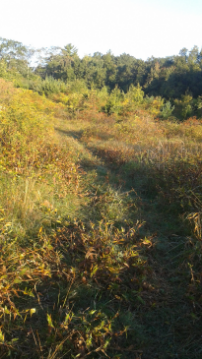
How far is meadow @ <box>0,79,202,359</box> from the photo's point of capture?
1.77 m

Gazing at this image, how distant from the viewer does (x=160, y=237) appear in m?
3.19

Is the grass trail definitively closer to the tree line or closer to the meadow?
the meadow

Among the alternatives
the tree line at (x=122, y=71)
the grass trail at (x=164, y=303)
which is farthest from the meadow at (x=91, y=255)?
the tree line at (x=122, y=71)

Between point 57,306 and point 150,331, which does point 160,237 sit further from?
point 57,306

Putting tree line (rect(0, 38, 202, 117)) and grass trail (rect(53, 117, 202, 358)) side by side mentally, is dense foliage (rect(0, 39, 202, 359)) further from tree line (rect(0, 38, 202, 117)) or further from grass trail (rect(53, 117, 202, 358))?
tree line (rect(0, 38, 202, 117))

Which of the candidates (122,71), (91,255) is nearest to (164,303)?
(91,255)

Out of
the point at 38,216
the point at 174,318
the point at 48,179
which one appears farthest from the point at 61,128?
the point at 174,318

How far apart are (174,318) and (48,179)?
2.56 metres

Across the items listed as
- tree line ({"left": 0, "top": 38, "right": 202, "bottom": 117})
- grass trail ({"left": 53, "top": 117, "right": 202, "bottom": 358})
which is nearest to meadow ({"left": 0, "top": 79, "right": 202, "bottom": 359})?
grass trail ({"left": 53, "top": 117, "right": 202, "bottom": 358})

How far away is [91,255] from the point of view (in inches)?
92.9

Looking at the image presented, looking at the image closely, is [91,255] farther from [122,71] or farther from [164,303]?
[122,71]

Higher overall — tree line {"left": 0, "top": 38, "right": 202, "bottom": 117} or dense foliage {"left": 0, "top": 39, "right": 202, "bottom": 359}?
tree line {"left": 0, "top": 38, "right": 202, "bottom": 117}

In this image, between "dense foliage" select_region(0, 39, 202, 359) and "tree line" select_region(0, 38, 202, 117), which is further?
"tree line" select_region(0, 38, 202, 117)

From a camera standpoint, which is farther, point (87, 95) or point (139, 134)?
point (87, 95)
